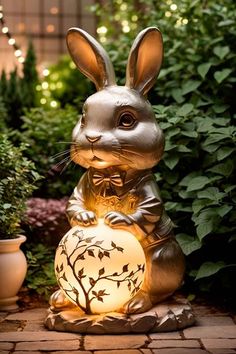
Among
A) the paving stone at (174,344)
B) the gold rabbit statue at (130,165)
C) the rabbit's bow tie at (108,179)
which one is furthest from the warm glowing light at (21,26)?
the paving stone at (174,344)

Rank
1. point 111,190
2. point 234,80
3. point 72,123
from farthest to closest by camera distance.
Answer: point 72,123 < point 234,80 < point 111,190

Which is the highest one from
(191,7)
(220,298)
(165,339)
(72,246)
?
(191,7)

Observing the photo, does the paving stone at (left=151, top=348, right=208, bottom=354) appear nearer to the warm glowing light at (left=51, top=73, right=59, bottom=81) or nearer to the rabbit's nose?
the rabbit's nose

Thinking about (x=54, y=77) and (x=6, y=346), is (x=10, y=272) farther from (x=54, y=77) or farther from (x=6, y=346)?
(x=54, y=77)

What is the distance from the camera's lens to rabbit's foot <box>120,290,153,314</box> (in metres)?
4.27

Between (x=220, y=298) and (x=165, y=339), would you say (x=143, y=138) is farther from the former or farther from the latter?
(x=220, y=298)

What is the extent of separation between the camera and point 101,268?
4160mm

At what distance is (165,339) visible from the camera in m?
4.18

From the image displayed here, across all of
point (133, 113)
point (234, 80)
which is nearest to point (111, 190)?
point (133, 113)

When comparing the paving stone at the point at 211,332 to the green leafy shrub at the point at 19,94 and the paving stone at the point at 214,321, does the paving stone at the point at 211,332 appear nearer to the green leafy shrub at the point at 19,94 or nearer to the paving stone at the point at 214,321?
the paving stone at the point at 214,321

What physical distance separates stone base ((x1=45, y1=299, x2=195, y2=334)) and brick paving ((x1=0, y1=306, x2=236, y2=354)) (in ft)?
0.12

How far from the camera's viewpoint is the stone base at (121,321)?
13.8 ft

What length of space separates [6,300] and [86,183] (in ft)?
3.96

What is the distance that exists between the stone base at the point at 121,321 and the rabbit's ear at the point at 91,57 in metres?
1.57
